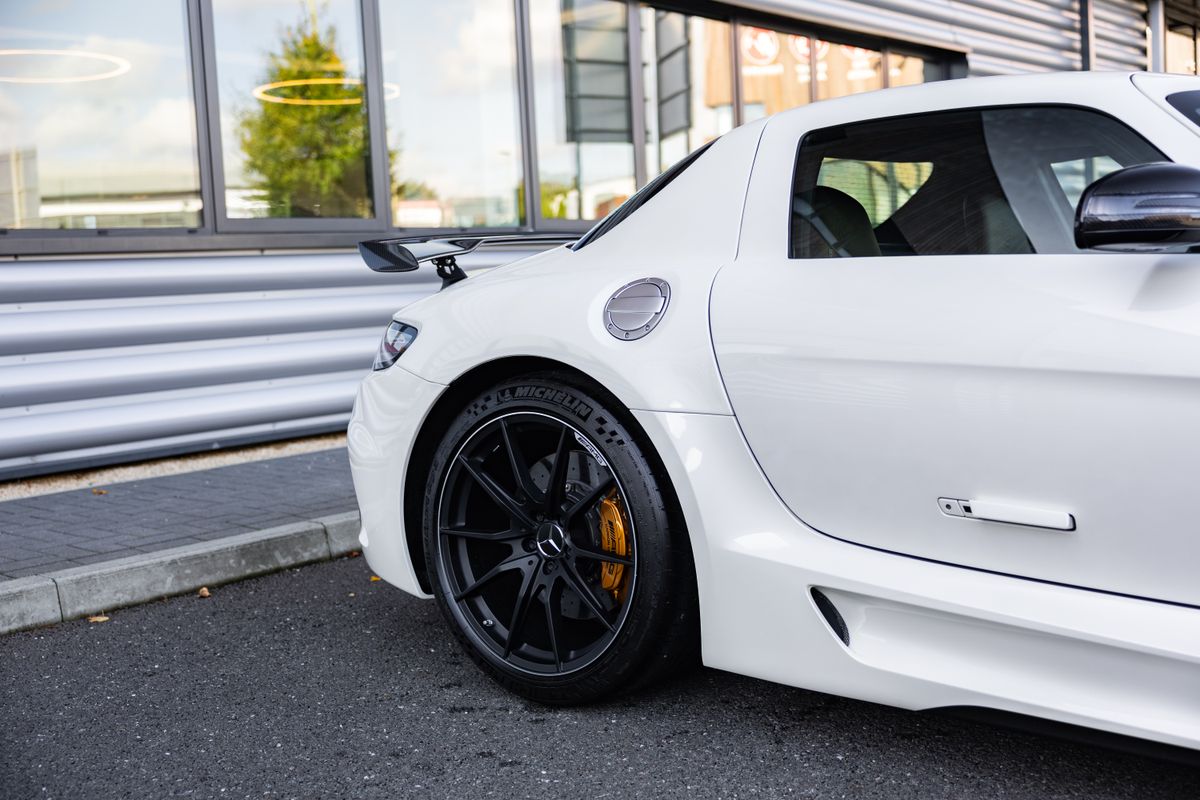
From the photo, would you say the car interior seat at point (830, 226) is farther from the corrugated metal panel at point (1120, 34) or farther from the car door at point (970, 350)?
the corrugated metal panel at point (1120, 34)

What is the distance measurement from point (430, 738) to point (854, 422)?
1.22m

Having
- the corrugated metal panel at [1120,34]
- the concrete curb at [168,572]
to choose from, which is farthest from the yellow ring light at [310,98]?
the corrugated metal panel at [1120,34]

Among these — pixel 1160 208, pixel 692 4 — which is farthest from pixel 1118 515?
pixel 692 4

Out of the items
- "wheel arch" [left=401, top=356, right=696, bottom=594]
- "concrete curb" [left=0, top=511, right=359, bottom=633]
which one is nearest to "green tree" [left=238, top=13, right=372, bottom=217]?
"concrete curb" [left=0, top=511, right=359, bottom=633]

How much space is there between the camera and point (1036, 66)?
1148 centimetres

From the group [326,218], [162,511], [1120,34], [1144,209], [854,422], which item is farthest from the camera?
[1120,34]

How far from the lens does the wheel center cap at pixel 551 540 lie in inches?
110

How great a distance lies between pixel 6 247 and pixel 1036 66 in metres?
9.67

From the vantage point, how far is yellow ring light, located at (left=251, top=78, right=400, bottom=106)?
6.62 meters

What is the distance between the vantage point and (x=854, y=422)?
2355mm

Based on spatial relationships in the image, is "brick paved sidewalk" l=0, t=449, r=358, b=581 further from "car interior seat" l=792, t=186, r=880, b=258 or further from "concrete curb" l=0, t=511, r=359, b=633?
"car interior seat" l=792, t=186, r=880, b=258

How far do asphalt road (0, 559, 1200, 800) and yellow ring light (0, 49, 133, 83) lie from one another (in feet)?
11.6

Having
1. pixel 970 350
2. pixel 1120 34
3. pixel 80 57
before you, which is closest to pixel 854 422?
pixel 970 350

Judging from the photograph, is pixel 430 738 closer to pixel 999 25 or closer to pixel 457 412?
pixel 457 412
